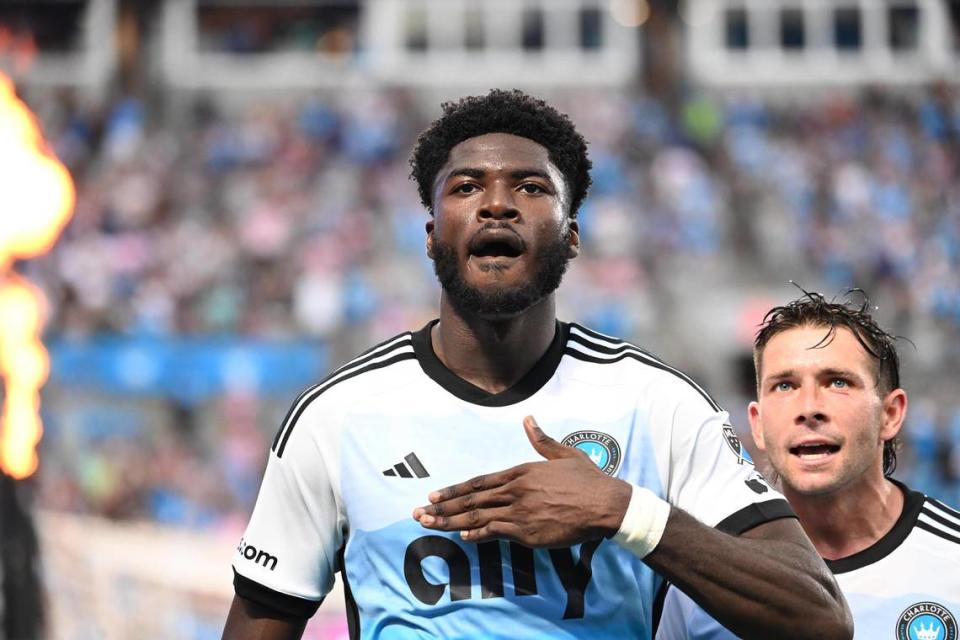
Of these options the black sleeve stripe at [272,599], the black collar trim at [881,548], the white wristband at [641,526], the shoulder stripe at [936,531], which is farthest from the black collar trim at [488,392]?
the shoulder stripe at [936,531]

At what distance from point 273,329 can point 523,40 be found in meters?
12.9

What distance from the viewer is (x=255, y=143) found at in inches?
867

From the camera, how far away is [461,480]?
11.0 feet

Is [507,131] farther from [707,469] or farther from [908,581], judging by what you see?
[908,581]

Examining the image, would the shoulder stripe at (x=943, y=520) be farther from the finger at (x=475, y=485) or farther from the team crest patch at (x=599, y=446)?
the finger at (x=475, y=485)

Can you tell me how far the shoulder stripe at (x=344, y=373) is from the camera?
3.55 meters

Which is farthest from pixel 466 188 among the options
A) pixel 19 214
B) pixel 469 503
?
pixel 19 214

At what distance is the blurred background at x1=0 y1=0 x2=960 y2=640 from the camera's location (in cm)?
1287

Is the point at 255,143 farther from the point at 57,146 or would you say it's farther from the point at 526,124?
the point at 526,124

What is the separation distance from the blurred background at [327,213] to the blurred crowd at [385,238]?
0.05 m

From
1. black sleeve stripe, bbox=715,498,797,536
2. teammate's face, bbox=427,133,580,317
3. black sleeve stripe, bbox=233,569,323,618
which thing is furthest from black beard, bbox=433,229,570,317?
black sleeve stripe, bbox=233,569,323,618

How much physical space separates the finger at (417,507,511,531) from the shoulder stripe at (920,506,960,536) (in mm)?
1716

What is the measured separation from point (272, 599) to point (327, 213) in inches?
636

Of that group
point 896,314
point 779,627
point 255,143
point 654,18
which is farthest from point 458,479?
point 654,18
